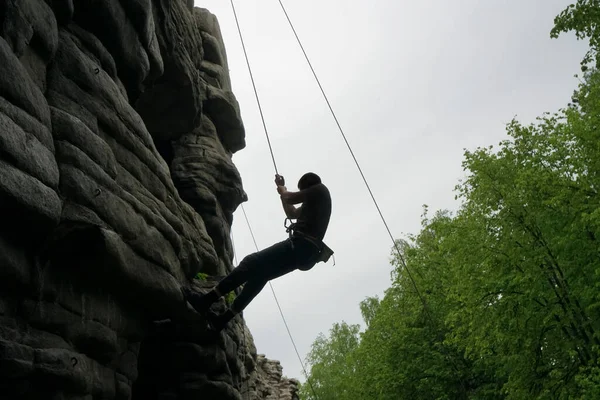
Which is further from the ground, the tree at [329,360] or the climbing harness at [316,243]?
the tree at [329,360]

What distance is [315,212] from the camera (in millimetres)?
7945

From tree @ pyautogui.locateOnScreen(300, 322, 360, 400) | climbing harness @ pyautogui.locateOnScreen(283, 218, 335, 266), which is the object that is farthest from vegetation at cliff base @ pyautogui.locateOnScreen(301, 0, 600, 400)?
tree @ pyautogui.locateOnScreen(300, 322, 360, 400)

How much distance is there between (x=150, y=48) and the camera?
27.6 ft

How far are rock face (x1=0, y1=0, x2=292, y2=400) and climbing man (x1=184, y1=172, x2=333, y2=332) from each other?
457mm

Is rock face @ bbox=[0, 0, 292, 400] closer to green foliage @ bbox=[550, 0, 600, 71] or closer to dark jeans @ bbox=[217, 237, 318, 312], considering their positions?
dark jeans @ bbox=[217, 237, 318, 312]

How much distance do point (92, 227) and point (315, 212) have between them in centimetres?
335

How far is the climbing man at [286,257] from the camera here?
7633 millimetres

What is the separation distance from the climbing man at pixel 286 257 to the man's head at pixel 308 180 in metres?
0.17

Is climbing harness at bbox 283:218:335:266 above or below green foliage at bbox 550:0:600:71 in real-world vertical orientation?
below

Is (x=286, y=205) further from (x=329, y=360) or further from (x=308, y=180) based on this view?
(x=329, y=360)

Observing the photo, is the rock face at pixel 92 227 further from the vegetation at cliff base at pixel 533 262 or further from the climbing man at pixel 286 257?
the vegetation at cliff base at pixel 533 262

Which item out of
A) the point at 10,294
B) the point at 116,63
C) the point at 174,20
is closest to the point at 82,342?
the point at 10,294

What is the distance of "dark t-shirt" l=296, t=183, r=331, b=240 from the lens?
7883 mm

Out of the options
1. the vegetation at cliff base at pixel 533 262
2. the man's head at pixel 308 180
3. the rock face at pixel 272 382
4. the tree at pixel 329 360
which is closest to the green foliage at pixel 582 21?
the vegetation at cliff base at pixel 533 262
